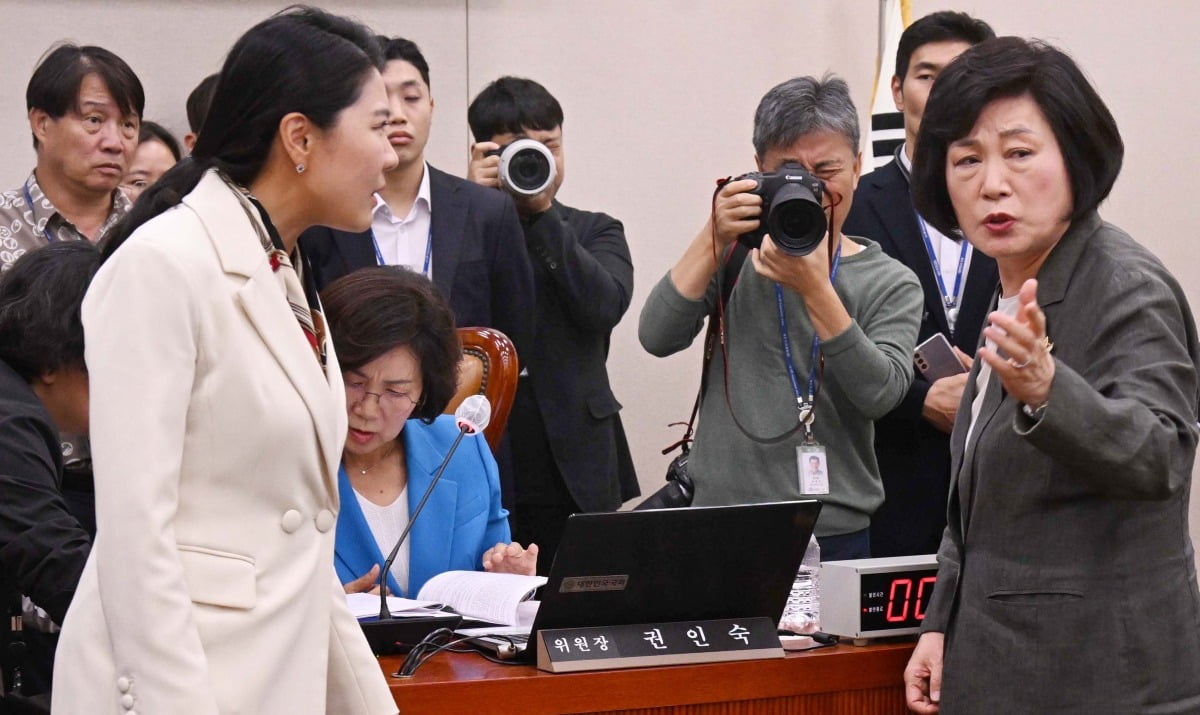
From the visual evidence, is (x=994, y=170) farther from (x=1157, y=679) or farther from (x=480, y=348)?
(x=480, y=348)

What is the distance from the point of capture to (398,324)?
231 centimetres

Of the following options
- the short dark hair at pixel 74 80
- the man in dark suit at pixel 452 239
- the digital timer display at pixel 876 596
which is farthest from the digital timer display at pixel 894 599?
the short dark hair at pixel 74 80

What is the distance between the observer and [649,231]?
14.0 ft

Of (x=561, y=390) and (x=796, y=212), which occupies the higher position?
(x=796, y=212)

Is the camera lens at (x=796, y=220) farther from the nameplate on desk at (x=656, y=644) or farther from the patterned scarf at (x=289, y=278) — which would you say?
the patterned scarf at (x=289, y=278)

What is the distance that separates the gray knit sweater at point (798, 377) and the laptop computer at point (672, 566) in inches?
18.4

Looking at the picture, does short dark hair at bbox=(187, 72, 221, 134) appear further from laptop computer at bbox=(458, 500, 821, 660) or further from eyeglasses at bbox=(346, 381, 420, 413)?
laptop computer at bbox=(458, 500, 821, 660)

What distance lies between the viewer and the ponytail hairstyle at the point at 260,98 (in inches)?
61.1

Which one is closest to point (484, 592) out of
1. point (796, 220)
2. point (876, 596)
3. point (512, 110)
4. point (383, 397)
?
point (383, 397)

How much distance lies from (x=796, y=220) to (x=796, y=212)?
13mm

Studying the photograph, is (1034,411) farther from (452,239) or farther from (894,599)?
(452,239)

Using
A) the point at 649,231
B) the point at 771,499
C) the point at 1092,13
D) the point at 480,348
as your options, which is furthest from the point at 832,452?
the point at 1092,13

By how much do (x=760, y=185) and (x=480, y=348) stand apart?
1.92 ft

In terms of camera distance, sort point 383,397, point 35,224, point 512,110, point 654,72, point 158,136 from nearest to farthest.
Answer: point 383,397, point 35,224, point 512,110, point 158,136, point 654,72
